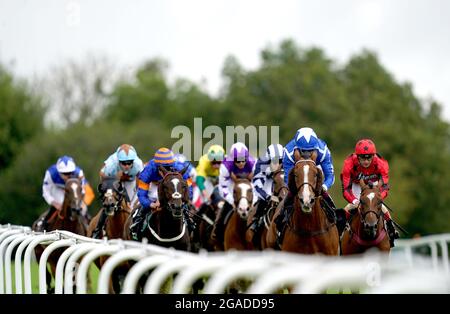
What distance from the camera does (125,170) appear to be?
1124 centimetres

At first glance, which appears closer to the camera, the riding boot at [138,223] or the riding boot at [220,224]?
the riding boot at [138,223]

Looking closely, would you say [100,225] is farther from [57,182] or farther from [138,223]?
[138,223]

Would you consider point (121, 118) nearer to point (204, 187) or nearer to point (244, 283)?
point (204, 187)

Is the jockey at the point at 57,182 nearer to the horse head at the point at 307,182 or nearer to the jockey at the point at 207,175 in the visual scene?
the jockey at the point at 207,175

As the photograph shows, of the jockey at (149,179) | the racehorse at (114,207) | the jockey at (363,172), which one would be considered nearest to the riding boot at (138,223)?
the jockey at (149,179)

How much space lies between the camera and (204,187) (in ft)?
47.3

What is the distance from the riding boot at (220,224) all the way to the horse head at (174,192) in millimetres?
2937

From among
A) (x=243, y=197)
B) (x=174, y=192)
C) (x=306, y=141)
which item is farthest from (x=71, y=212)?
(x=306, y=141)

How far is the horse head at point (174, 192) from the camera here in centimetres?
866

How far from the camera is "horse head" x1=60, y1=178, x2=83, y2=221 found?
1125cm

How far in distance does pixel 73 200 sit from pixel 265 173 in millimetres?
2560
